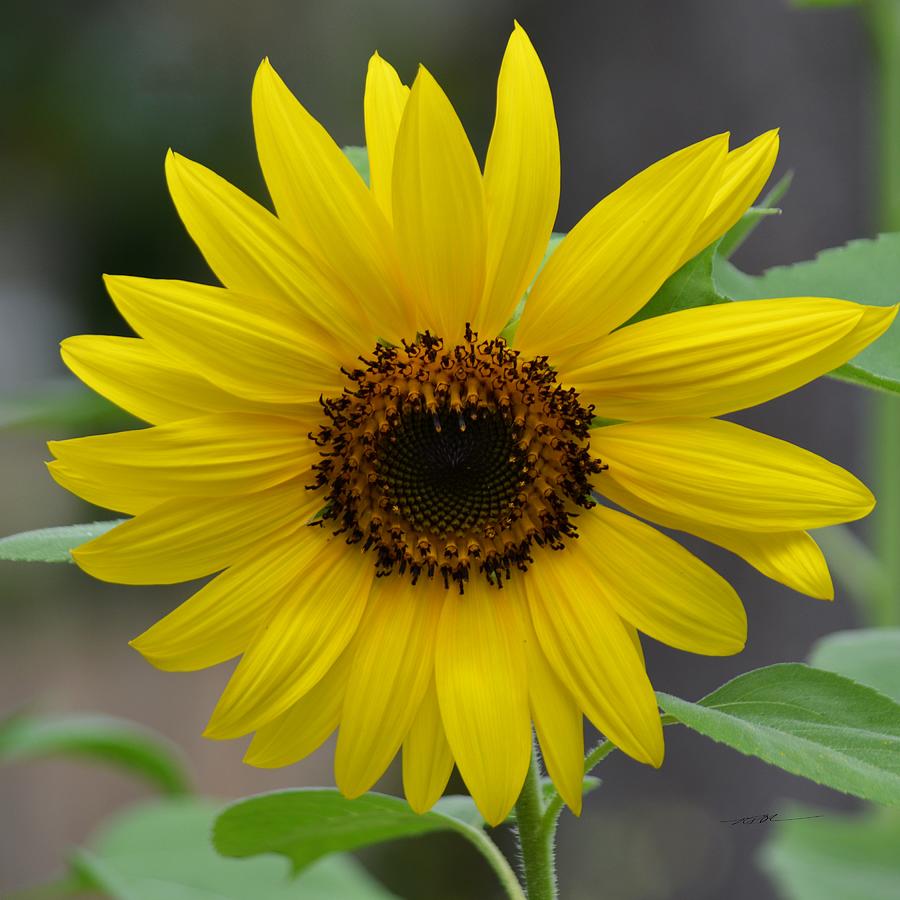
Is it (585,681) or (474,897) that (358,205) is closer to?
(585,681)

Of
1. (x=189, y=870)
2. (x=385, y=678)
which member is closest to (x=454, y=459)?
(x=385, y=678)

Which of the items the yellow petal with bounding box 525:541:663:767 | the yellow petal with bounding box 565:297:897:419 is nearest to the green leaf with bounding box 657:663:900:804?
the yellow petal with bounding box 525:541:663:767

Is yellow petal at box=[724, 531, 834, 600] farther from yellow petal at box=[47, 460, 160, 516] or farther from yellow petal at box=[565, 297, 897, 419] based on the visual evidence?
yellow petal at box=[47, 460, 160, 516]

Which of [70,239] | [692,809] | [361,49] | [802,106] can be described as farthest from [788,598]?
[70,239]

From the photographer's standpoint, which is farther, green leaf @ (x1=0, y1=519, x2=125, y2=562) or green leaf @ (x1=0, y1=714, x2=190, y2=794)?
green leaf @ (x1=0, y1=714, x2=190, y2=794)

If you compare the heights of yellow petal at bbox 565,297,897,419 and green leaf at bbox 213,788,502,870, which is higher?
yellow petal at bbox 565,297,897,419

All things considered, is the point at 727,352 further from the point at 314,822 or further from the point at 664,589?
the point at 314,822

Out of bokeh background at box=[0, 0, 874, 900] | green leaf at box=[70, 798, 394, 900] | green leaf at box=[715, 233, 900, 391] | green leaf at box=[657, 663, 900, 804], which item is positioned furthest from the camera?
bokeh background at box=[0, 0, 874, 900]
